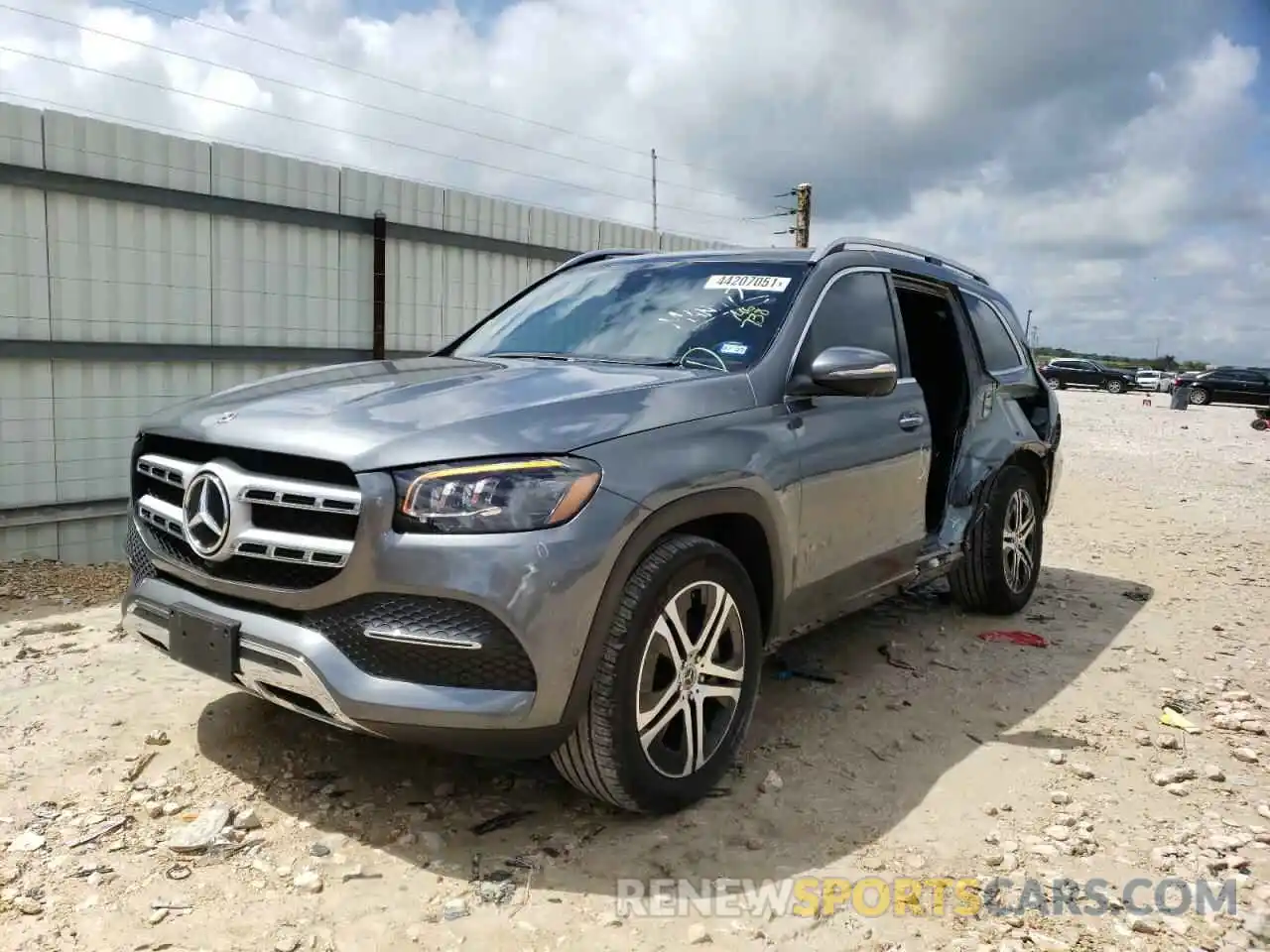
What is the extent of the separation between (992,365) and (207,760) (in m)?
4.23

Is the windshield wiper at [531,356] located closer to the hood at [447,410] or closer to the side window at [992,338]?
the hood at [447,410]

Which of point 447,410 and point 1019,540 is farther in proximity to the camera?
point 1019,540

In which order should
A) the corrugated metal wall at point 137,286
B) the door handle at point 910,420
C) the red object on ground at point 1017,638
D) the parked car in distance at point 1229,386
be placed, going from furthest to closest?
the parked car in distance at point 1229,386
the corrugated metal wall at point 137,286
the red object on ground at point 1017,638
the door handle at point 910,420

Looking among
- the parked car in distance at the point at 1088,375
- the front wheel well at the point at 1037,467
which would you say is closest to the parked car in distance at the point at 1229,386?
the parked car in distance at the point at 1088,375

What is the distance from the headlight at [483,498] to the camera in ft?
8.32

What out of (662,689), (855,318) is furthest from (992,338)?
(662,689)

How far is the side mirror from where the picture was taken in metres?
3.40

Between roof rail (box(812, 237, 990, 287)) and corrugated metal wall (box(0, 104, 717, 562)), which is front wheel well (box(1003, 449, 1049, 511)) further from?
corrugated metal wall (box(0, 104, 717, 562))

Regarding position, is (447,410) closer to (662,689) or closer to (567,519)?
(567,519)

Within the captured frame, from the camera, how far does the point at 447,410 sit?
2.79 metres

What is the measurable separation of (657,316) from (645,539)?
4.28ft

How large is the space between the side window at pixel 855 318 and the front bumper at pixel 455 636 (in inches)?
57.7

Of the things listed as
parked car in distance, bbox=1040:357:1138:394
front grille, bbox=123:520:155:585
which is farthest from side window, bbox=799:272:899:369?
parked car in distance, bbox=1040:357:1138:394

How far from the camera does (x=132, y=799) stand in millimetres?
3078
